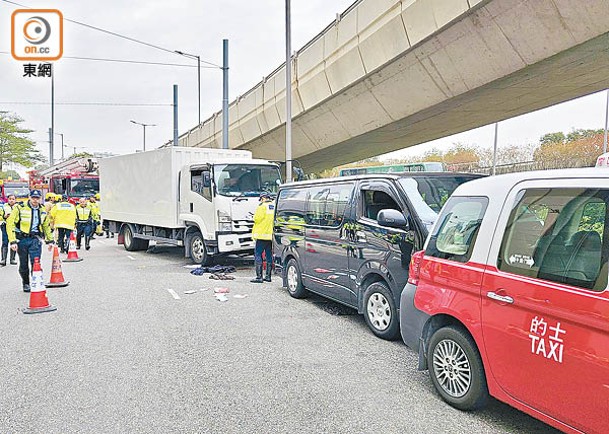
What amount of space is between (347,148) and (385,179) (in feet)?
52.0

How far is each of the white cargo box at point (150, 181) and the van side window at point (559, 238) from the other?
996 centimetres

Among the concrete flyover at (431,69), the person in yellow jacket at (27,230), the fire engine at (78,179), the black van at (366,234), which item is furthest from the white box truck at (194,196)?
the fire engine at (78,179)

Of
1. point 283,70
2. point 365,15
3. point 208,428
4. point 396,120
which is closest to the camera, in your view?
point 208,428

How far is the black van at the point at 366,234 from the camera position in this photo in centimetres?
629

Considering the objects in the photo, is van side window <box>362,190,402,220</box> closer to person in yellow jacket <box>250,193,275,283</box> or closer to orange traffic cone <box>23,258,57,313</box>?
person in yellow jacket <box>250,193,275,283</box>

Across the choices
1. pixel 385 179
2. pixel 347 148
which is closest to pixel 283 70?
pixel 347 148

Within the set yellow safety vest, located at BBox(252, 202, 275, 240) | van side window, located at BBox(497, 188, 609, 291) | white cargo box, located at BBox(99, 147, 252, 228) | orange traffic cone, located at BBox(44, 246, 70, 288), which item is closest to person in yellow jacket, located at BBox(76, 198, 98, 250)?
white cargo box, located at BBox(99, 147, 252, 228)

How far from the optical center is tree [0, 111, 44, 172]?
190 feet

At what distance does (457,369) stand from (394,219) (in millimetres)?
2137

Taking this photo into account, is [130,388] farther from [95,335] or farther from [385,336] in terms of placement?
[385,336]

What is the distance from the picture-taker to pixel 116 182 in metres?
18.0

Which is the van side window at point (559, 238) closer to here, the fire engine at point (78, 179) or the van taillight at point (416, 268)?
the van taillight at point (416, 268)

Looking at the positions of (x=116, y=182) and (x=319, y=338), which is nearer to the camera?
(x=319, y=338)

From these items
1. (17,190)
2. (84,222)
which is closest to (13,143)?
(17,190)
